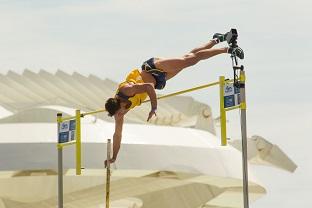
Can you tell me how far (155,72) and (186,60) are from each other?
0.93 meters

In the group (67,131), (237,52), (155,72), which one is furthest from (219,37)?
(67,131)

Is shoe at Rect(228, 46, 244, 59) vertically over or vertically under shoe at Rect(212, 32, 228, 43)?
under

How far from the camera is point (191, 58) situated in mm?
30484

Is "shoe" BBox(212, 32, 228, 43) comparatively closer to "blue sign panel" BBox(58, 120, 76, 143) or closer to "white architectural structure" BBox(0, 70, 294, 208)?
"blue sign panel" BBox(58, 120, 76, 143)

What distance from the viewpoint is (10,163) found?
5350cm

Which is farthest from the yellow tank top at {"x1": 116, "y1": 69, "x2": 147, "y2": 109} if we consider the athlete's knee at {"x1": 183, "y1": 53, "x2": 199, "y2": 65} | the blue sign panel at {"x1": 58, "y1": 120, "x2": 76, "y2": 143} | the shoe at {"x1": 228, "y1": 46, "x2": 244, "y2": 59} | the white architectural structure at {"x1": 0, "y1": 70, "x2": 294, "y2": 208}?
the white architectural structure at {"x1": 0, "y1": 70, "x2": 294, "y2": 208}

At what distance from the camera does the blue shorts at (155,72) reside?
101 feet

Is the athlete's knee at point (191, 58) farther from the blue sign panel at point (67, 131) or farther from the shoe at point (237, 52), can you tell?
the blue sign panel at point (67, 131)

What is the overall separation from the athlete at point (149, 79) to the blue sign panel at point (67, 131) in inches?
256

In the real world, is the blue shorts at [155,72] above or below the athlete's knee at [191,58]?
below

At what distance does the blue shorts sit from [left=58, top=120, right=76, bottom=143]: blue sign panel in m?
7.46

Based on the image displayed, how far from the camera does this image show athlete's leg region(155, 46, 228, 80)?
30312 millimetres

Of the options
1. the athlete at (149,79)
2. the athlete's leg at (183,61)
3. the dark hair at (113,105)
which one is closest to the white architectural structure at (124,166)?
the athlete at (149,79)

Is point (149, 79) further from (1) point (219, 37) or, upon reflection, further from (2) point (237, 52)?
(2) point (237, 52)
